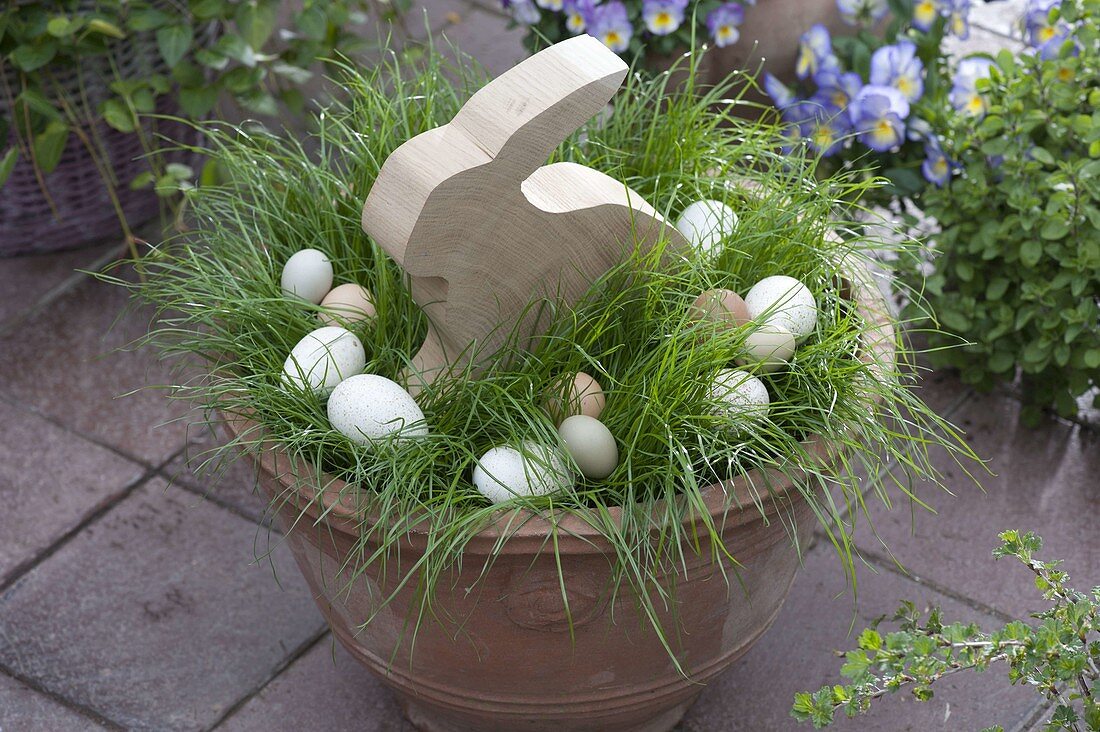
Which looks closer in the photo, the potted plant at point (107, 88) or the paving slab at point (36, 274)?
the potted plant at point (107, 88)

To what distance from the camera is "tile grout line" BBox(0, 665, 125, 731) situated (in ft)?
5.87

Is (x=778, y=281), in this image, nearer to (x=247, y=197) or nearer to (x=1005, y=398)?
(x=1005, y=398)

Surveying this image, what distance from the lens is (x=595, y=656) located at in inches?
55.9

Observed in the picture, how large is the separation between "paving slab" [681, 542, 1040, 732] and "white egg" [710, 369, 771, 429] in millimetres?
471

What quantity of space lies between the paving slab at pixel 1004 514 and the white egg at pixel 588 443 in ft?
2.87

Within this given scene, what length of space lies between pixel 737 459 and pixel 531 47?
53.3 inches

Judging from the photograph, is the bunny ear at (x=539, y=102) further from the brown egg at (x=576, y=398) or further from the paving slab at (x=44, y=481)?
the paving slab at (x=44, y=481)

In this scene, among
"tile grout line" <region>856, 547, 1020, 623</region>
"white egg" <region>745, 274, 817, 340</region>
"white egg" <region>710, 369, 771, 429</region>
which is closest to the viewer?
"white egg" <region>710, 369, 771, 429</region>

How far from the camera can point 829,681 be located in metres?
1.83

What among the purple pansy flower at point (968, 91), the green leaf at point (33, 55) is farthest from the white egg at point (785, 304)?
the green leaf at point (33, 55)

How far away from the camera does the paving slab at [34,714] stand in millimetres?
1783

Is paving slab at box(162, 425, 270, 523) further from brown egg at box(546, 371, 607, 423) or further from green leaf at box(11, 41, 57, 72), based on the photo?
brown egg at box(546, 371, 607, 423)

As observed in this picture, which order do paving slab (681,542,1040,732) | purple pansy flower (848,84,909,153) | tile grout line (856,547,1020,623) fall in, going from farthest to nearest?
1. purple pansy flower (848,84,909,153)
2. tile grout line (856,547,1020,623)
3. paving slab (681,542,1040,732)

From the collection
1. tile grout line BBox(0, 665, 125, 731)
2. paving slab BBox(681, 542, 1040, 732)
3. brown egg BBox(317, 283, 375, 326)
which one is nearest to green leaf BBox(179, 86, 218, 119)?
brown egg BBox(317, 283, 375, 326)
